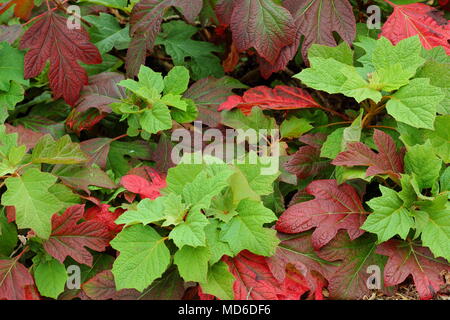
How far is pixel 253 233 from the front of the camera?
1.18 meters

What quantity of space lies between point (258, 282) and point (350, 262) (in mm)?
220

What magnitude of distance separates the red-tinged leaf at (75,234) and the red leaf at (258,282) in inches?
11.7

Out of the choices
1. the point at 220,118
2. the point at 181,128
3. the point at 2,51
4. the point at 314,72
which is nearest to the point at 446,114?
the point at 314,72

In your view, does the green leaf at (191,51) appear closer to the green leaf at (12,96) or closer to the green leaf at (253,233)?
the green leaf at (12,96)

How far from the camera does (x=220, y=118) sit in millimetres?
1516

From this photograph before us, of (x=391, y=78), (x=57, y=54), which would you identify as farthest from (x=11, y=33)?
(x=391, y=78)

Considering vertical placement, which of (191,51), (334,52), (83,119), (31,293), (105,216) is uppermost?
(334,52)

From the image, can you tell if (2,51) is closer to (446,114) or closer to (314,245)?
(314,245)

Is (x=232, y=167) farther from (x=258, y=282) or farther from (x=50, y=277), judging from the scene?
(x=50, y=277)

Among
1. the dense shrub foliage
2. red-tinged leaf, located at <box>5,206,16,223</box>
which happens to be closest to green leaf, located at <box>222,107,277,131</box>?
the dense shrub foliage

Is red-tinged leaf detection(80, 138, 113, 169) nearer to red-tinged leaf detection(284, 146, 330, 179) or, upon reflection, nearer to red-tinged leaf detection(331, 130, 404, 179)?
red-tinged leaf detection(284, 146, 330, 179)

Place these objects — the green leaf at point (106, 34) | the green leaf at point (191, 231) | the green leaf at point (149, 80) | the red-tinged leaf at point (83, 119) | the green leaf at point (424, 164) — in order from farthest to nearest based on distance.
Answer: the green leaf at point (106, 34) → the red-tinged leaf at point (83, 119) → the green leaf at point (149, 80) → the green leaf at point (424, 164) → the green leaf at point (191, 231)

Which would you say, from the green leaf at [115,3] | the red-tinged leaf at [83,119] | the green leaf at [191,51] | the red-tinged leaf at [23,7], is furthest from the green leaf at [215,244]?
the red-tinged leaf at [23,7]

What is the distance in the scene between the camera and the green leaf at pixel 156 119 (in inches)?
55.4
